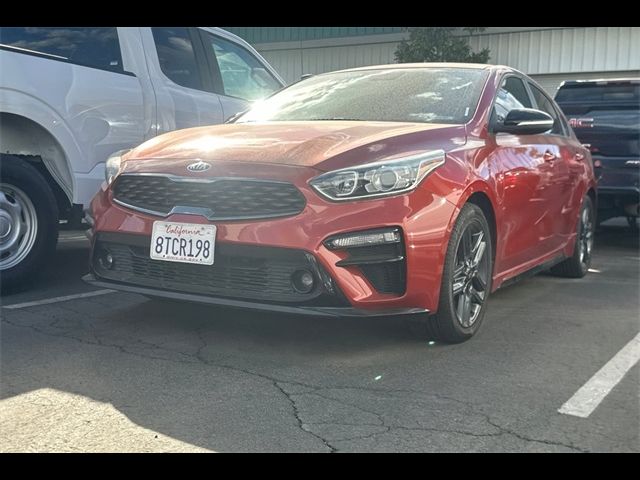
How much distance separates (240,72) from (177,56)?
0.91 metres

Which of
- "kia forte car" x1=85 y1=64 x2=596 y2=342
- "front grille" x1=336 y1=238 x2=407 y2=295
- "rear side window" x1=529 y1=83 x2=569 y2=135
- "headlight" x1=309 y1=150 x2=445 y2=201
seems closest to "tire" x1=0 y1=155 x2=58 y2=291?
"kia forte car" x1=85 y1=64 x2=596 y2=342

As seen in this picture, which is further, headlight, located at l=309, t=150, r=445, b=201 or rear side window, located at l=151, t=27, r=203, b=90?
rear side window, located at l=151, t=27, r=203, b=90

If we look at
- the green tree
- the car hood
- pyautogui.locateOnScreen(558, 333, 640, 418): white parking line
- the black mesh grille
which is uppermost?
the green tree

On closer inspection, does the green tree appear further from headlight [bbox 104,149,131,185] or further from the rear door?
headlight [bbox 104,149,131,185]

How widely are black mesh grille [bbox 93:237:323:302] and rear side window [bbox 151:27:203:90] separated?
2.47 m

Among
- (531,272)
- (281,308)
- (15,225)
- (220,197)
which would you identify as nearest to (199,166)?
(220,197)

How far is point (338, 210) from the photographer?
3.19m

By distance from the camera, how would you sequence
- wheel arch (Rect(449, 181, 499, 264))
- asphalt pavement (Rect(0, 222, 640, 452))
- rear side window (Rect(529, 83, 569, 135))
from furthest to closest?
rear side window (Rect(529, 83, 569, 135)) < wheel arch (Rect(449, 181, 499, 264)) < asphalt pavement (Rect(0, 222, 640, 452))

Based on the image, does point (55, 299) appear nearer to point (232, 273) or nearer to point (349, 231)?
point (232, 273)

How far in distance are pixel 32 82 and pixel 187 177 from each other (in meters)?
1.60

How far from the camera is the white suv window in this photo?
6.25m

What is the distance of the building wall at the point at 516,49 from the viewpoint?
548 inches
